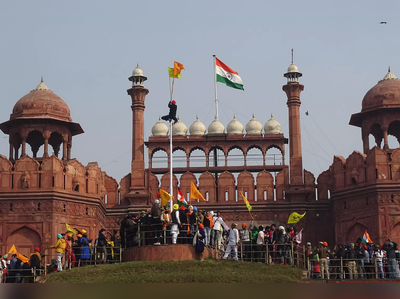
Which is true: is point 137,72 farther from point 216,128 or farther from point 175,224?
point 175,224

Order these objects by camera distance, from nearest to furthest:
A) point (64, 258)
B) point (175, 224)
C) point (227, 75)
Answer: point (175, 224)
point (64, 258)
point (227, 75)

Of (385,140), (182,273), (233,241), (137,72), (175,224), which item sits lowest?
(182,273)

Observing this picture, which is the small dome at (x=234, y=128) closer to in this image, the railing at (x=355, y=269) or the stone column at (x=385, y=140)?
the stone column at (x=385, y=140)

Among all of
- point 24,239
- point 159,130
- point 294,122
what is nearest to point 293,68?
point 294,122

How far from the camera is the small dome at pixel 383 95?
37.4 metres

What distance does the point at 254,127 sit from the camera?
4128 cm

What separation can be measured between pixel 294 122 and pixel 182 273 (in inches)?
633

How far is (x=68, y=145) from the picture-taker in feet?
128

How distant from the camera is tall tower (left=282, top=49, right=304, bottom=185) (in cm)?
3841

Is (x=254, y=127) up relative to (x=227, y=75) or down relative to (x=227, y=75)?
down

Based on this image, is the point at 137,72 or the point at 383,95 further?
the point at 137,72

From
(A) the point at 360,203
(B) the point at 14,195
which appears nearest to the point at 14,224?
(B) the point at 14,195

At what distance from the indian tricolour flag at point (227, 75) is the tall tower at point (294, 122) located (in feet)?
12.9

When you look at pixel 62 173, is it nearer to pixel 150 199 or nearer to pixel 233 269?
pixel 150 199
